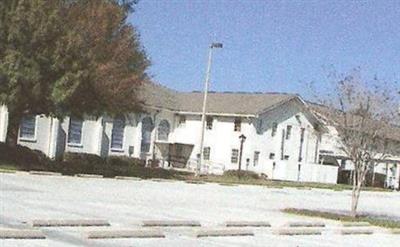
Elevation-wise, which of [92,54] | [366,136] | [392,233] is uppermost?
[92,54]

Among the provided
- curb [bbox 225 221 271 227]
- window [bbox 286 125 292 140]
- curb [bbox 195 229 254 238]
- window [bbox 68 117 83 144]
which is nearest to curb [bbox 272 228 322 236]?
curb [bbox 225 221 271 227]

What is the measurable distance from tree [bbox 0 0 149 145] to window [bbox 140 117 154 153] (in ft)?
68.8

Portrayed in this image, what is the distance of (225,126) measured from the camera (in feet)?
210

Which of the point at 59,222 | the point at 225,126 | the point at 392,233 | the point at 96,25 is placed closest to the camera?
the point at 59,222

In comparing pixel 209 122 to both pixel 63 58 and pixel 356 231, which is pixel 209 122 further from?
pixel 356 231

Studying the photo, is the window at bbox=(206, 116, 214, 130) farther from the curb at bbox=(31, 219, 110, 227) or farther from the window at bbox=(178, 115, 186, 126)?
the curb at bbox=(31, 219, 110, 227)

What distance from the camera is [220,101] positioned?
6656 centimetres

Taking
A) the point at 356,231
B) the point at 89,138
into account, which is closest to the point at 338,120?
the point at 356,231

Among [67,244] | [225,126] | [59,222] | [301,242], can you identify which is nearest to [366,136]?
[301,242]

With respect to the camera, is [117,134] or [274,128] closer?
[117,134]

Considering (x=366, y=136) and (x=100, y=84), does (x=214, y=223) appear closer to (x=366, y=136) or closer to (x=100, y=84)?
(x=366, y=136)

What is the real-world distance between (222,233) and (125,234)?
272 centimetres

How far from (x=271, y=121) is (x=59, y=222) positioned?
51.3 meters

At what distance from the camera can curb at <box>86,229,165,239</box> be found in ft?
44.1
